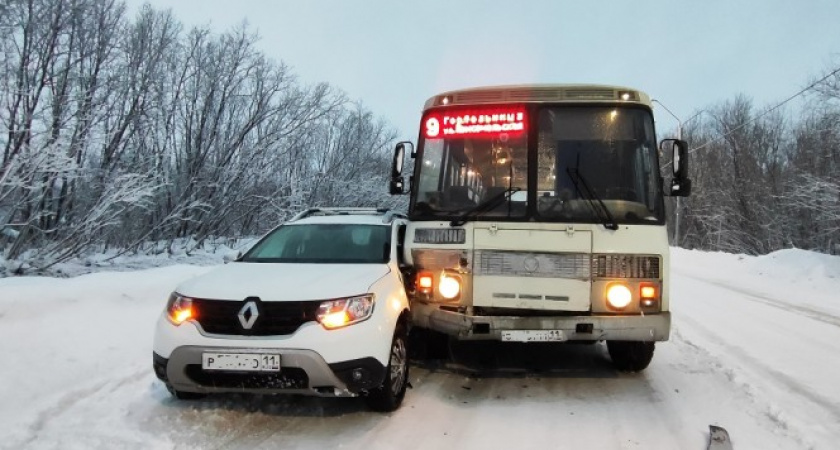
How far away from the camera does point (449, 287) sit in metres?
5.54

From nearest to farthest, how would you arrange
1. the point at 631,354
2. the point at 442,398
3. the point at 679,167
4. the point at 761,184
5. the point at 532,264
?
the point at 442,398
the point at 532,264
the point at 679,167
the point at 631,354
the point at 761,184

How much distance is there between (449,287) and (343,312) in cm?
144

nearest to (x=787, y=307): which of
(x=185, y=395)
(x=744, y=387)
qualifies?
A: (x=744, y=387)

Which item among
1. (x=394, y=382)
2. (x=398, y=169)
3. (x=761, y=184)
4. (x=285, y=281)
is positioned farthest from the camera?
(x=761, y=184)

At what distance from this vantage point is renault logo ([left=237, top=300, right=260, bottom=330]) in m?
4.29

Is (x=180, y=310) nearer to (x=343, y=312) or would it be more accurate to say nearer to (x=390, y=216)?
(x=343, y=312)

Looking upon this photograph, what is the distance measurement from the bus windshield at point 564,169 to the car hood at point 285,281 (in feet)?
3.94

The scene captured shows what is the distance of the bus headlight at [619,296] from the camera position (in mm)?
5238

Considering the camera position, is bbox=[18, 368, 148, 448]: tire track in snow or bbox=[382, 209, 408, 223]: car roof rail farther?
bbox=[382, 209, 408, 223]: car roof rail

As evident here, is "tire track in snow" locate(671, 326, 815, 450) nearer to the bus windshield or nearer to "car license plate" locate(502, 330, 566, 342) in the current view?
"car license plate" locate(502, 330, 566, 342)

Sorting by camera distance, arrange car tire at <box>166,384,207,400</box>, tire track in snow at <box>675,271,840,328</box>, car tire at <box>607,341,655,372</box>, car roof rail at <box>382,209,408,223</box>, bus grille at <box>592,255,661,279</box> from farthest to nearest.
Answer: tire track in snow at <box>675,271,840,328</box>, car roof rail at <box>382,209,408,223</box>, car tire at <box>607,341,655,372</box>, bus grille at <box>592,255,661,279</box>, car tire at <box>166,384,207,400</box>

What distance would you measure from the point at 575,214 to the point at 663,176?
3.28 feet

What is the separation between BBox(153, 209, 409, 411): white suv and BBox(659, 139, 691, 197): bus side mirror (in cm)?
301

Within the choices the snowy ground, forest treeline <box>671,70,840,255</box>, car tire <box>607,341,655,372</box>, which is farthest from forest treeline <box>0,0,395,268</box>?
forest treeline <box>671,70,840,255</box>
